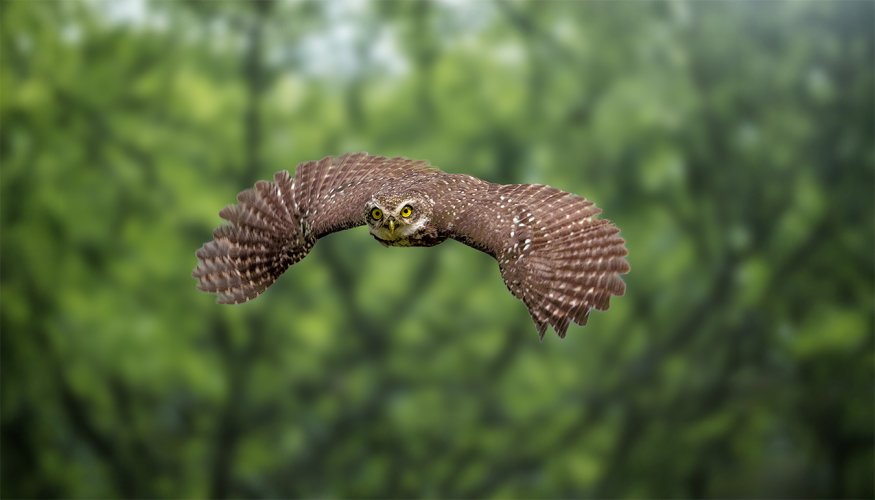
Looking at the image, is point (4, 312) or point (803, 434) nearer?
point (4, 312)

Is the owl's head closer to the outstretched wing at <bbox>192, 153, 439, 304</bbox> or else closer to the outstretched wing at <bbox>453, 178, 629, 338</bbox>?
the outstretched wing at <bbox>453, 178, 629, 338</bbox>

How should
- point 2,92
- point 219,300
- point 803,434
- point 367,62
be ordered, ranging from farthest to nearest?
point 803,434, point 2,92, point 367,62, point 219,300

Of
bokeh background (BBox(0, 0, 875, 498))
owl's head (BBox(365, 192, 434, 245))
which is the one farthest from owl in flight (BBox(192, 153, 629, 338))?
bokeh background (BBox(0, 0, 875, 498))

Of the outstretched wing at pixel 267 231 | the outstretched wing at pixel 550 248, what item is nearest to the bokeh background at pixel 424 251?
the outstretched wing at pixel 267 231

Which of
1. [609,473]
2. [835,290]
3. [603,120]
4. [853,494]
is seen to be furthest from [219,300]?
[853,494]

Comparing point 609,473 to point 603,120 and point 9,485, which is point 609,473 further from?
point 9,485

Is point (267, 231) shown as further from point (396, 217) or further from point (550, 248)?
point (550, 248)
